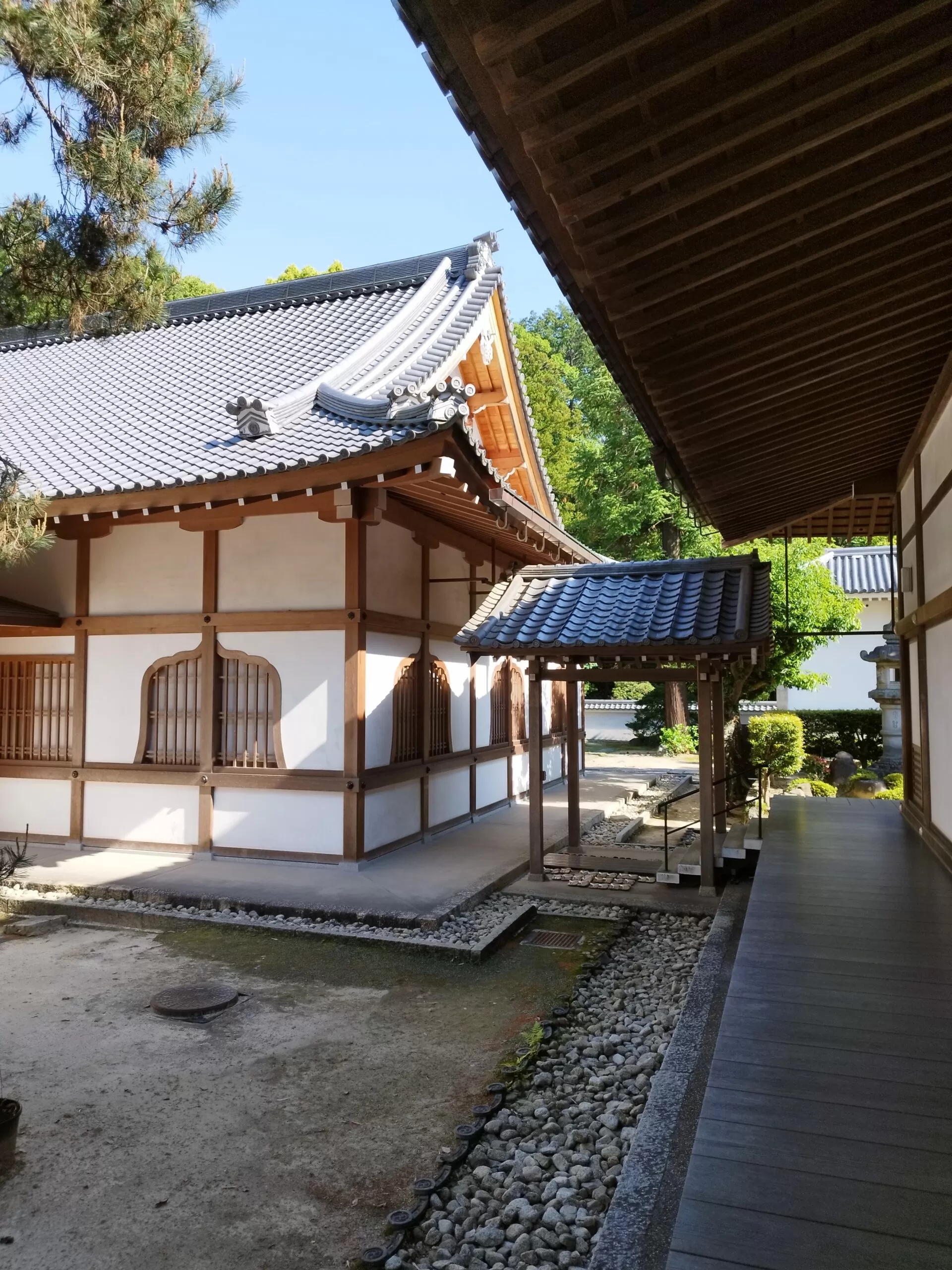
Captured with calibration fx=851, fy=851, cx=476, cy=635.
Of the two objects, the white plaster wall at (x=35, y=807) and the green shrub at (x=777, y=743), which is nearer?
the white plaster wall at (x=35, y=807)

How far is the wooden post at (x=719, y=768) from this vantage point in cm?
841

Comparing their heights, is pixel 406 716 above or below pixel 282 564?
below

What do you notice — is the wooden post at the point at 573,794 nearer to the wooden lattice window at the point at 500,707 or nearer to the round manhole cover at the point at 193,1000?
the wooden lattice window at the point at 500,707

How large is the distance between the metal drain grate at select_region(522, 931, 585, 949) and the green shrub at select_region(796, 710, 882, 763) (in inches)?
571

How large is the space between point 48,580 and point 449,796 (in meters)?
5.16

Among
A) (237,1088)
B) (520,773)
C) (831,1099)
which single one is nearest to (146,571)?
(237,1088)

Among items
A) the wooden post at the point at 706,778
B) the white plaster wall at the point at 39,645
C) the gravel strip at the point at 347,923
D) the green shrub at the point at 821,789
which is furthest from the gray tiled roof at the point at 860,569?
the white plaster wall at the point at 39,645

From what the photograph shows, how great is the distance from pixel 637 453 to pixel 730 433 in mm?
15310

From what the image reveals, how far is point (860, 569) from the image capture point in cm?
2745

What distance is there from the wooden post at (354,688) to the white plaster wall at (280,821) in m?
0.13

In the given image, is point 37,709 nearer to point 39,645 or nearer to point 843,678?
point 39,645

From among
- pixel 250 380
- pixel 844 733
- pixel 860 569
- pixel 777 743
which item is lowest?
pixel 844 733

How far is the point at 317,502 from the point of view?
26.5 ft

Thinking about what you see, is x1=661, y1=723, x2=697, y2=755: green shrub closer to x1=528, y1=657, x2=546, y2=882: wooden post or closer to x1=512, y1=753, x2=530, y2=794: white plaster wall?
x1=512, y1=753, x2=530, y2=794: white plaster wall
